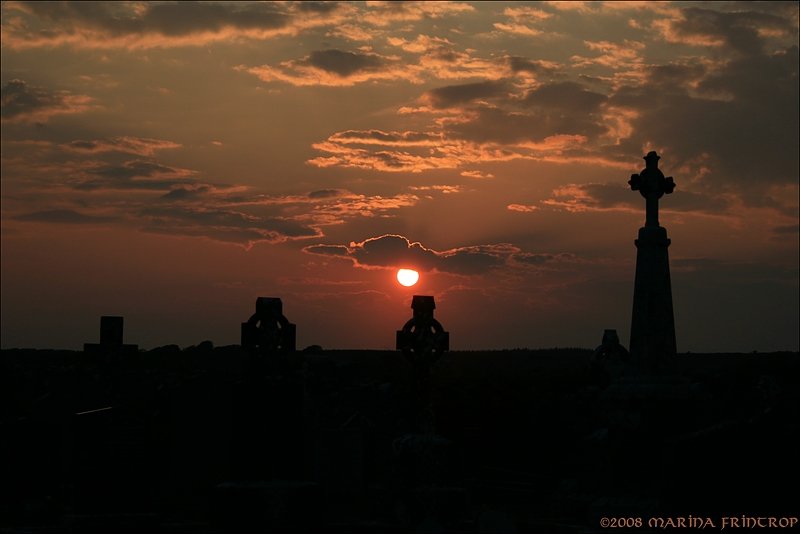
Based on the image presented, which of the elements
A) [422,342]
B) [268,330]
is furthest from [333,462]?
[268,330]

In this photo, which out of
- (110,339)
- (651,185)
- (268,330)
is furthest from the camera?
(110,339)

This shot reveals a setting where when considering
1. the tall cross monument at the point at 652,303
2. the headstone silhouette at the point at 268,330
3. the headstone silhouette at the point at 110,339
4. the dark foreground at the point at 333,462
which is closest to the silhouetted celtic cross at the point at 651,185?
the tall cross monument at the point at 652,303

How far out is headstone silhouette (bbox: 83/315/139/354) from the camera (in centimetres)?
2470

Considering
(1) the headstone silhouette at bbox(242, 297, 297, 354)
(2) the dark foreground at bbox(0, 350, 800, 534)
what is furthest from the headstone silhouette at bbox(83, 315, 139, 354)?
(1) the headstone silhouette at bbox(242, 297, 297, 354)

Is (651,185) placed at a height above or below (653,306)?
above

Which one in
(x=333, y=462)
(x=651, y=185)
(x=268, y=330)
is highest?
(x=651, y=185)

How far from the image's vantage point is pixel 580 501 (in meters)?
20.7

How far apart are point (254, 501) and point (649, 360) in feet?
20.4

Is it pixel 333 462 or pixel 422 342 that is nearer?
pixel 422 342

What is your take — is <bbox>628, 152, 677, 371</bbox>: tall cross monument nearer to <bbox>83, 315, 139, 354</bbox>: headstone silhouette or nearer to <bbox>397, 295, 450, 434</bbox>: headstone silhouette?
<bbox>397, 295, 450, 434</bbox>: headstone silhouette

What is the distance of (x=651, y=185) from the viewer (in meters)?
17.6

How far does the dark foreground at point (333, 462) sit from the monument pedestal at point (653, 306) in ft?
1.27

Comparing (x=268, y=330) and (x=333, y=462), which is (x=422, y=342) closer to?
(x=268, y=330)

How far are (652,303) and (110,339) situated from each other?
13.1 meters
